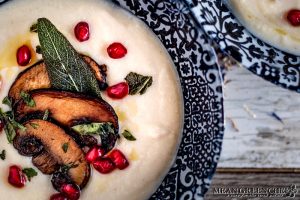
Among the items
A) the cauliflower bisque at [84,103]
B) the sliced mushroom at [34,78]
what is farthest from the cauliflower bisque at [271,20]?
the sliced mushroom at [34,78]

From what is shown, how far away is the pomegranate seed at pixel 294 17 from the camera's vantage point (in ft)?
5.79

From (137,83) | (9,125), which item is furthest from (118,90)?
(9,125)

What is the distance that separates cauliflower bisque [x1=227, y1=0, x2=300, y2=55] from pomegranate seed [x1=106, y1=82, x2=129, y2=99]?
0.52m

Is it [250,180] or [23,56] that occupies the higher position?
[23,56]

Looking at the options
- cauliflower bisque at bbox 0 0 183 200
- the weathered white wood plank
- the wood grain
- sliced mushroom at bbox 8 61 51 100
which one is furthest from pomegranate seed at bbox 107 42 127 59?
the wood grain

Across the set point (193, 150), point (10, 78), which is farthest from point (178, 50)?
point (10, 78)

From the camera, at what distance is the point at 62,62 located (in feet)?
5.63

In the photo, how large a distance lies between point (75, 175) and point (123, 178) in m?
0.18

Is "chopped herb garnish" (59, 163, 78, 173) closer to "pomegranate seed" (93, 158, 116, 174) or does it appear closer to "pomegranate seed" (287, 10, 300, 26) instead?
"pomegranate seed" (93, 158, 116, 174)

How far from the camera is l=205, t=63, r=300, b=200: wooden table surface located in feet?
6.34

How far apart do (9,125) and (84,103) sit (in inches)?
11.3

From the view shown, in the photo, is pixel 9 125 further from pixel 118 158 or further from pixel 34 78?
pixel 118 158

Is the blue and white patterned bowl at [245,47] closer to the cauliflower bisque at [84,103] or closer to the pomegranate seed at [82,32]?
the cauliflower bisque at [84,103]

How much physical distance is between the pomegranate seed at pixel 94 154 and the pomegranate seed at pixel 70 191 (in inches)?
4.4
